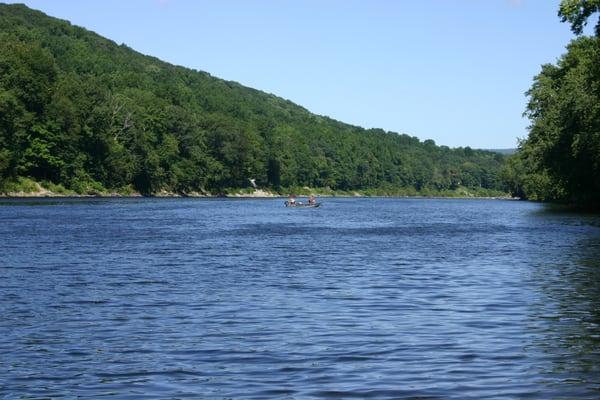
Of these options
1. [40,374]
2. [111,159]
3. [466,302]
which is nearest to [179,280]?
[466,302]

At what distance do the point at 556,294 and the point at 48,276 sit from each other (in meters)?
16.9

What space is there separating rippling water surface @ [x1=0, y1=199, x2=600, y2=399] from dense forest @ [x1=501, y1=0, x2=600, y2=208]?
28.6 metres

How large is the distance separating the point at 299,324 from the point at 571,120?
68142 mm

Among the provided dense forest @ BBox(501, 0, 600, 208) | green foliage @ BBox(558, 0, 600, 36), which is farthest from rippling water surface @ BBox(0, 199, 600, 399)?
dense forest @ BBox(501, 0, 600, 208)

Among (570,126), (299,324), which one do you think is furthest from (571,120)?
(299,324)

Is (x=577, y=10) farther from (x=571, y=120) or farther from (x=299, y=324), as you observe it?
(x=299, y=324)

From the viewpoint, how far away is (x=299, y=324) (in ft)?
67.3

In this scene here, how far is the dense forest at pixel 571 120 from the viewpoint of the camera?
68750mm

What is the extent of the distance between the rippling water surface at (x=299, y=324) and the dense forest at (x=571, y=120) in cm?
2857

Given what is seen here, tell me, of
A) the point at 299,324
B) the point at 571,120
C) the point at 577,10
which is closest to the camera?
the point at 299,324

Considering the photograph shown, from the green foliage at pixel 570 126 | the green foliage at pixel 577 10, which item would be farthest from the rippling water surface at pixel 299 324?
the green foliage at pixel 570 126

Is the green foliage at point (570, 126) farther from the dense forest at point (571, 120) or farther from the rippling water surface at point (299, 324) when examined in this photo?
the rippling water surface at point (299, 324)

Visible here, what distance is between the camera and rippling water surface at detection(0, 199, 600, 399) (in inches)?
576

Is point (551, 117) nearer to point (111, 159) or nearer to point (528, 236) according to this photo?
point (528, 236)
